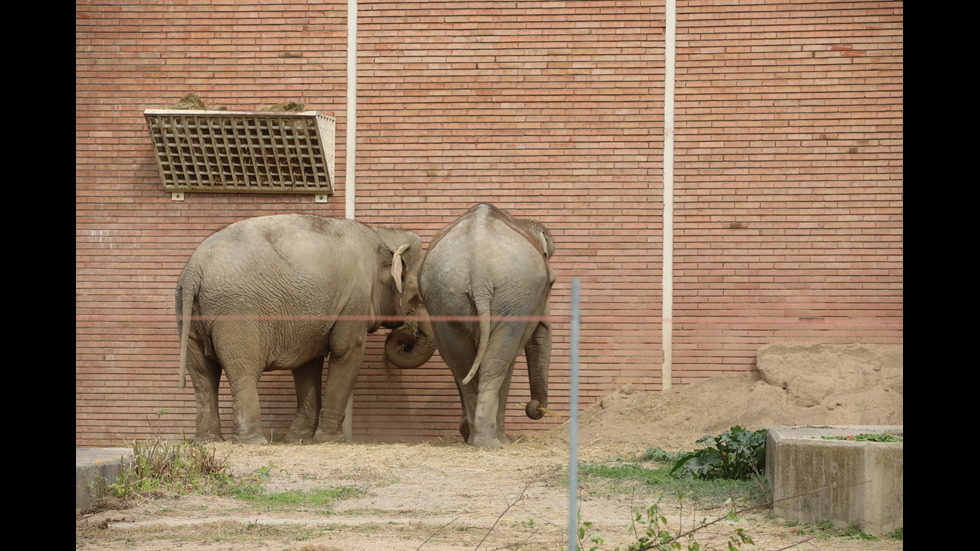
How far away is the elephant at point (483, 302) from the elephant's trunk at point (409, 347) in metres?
1.08

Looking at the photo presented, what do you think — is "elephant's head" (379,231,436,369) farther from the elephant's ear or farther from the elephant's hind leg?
the elephant's hind leg

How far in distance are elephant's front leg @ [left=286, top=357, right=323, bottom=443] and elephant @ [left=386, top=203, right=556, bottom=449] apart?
1.81m

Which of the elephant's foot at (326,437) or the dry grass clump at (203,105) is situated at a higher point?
the dry grass clump at (203,105)

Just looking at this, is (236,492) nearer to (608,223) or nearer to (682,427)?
(682,427)

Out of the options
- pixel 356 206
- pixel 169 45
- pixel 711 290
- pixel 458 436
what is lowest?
pixel 458 436

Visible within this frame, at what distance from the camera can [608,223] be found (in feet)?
41.6

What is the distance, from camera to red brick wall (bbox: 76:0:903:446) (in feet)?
41.1

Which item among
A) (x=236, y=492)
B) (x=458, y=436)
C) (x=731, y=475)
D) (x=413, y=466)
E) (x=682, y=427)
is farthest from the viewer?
(x=458, y=436)

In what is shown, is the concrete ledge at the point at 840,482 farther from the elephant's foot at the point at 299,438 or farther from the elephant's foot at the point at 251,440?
the elephant's foot at the point at 299,438

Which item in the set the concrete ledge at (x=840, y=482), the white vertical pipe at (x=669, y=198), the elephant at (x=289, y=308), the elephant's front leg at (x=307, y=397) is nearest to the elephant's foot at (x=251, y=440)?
the elephant at (x=289, y=308)

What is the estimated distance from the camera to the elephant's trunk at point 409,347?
40.2 ft

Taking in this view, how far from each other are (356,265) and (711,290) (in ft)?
12.9

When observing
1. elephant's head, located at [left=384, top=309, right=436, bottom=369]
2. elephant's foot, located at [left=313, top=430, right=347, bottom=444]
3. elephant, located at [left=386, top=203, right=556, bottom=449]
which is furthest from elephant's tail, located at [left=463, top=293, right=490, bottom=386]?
elephant's foot, located at [left=313, top=430, right=347, bottom=444]

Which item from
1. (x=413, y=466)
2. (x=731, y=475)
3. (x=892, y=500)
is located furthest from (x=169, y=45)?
(x=892, y=500)
